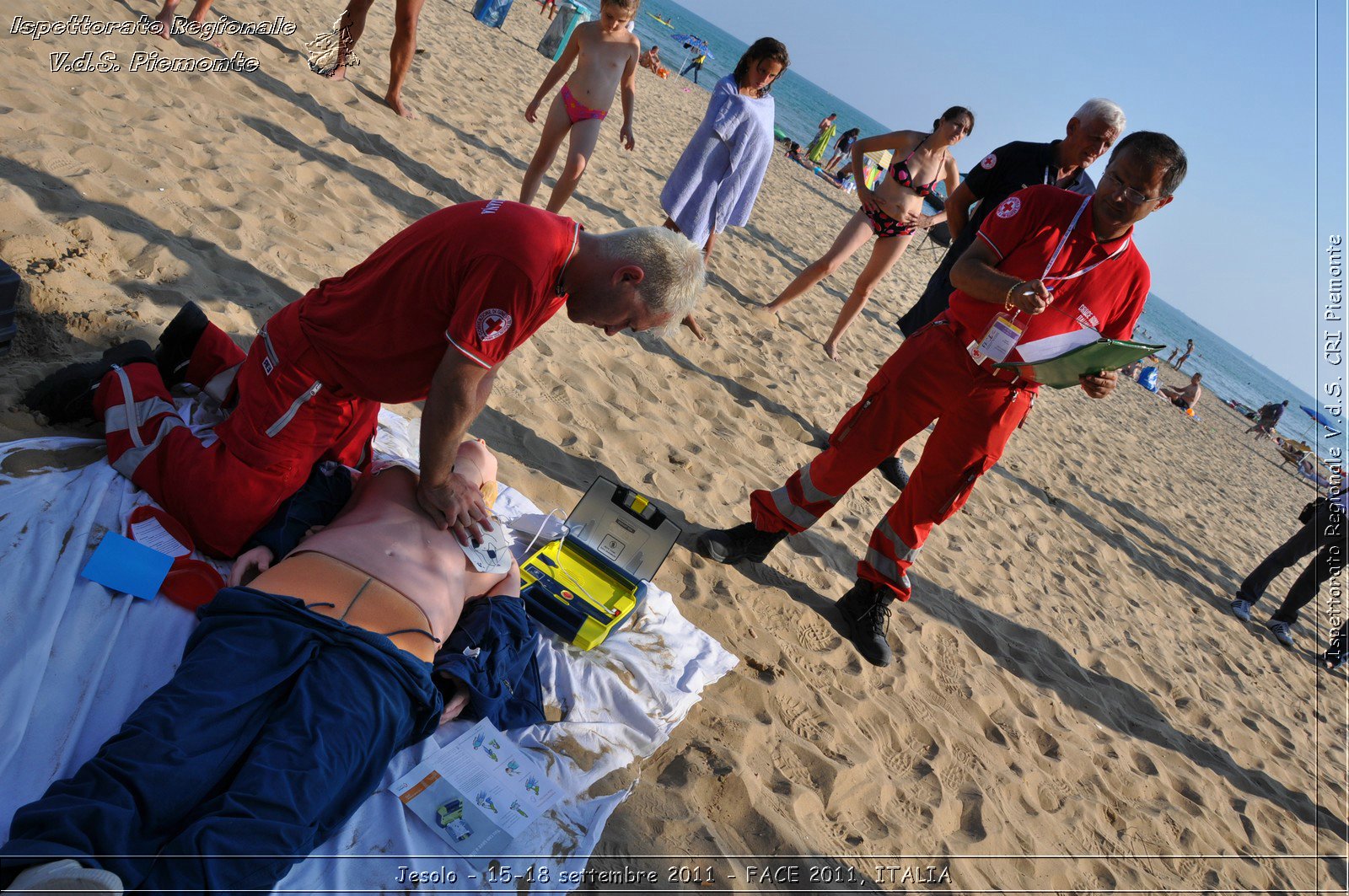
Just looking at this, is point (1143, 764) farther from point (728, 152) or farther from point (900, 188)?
point (728, 152)

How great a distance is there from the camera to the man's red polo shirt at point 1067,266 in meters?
2.99

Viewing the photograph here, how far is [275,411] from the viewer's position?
234cm

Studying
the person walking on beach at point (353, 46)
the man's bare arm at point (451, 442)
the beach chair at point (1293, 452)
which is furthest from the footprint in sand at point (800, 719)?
the beach chair at point (1293, 452)

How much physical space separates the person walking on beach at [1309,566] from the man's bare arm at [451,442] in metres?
6.79

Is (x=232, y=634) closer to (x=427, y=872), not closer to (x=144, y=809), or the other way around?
(x=144, y=809)

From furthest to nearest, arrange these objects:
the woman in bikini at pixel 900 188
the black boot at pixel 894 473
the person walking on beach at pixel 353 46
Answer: the person walking on beach at pixel 353 46, the woman in bikini at pixel 900 188, the black boot at pixel 894 473

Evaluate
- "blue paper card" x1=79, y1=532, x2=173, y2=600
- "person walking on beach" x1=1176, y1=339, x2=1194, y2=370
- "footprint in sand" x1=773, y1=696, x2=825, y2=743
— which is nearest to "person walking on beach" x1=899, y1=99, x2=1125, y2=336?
"footprint in sand" x1=773, y1=696, x2=825, y2=743

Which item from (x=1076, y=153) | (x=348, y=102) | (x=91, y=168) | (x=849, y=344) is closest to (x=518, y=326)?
(x=91, y=168)

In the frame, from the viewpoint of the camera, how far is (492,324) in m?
2.12

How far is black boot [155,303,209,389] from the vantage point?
2691 mm

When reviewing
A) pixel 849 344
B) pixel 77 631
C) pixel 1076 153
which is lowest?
pixel 77 631

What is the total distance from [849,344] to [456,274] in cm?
613

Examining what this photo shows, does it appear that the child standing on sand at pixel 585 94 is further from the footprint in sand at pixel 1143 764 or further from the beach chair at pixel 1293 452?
the beach chair at pixel 1293 452

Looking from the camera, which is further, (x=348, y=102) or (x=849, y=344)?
(x=849, y=344)
